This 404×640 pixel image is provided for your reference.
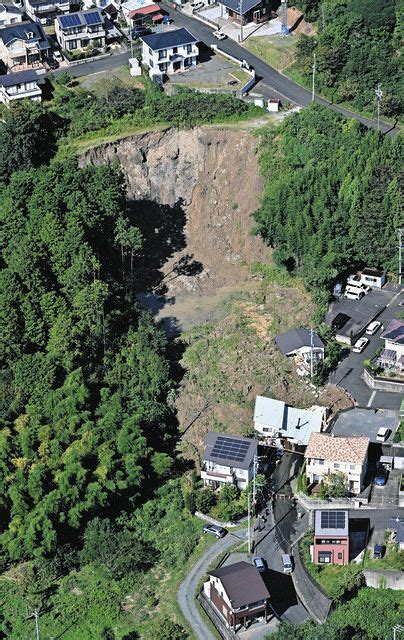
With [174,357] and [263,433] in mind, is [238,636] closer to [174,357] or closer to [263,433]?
[263,433]

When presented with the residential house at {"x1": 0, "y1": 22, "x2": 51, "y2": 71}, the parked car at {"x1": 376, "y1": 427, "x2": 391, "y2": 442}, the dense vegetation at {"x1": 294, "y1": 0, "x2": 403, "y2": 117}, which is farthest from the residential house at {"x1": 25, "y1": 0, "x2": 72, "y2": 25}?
the parked car at {"x1": 376, "y1": 427, "x2": 391, "y2": 442}

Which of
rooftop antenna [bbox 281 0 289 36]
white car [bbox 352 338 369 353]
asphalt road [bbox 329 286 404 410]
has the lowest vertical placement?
asphalt road [bbox 329 286 404 410]

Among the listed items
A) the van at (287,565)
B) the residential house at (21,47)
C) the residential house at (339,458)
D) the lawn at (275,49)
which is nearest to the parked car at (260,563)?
the van at (287,565)

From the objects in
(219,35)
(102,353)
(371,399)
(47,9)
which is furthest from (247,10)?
(371,399)

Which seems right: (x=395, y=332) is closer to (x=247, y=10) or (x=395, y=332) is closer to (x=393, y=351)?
(x=393, y=351)

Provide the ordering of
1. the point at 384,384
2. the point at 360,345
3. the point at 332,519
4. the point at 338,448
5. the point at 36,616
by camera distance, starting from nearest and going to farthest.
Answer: the point at 36,616
the point at 332,519
the point at 338,448
the point at 384,384
the point at 360,345

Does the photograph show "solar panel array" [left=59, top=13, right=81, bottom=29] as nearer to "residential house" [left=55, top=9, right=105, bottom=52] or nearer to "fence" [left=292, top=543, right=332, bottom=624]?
"residential house" [left=55, top=9, right=105, bottom=52]
